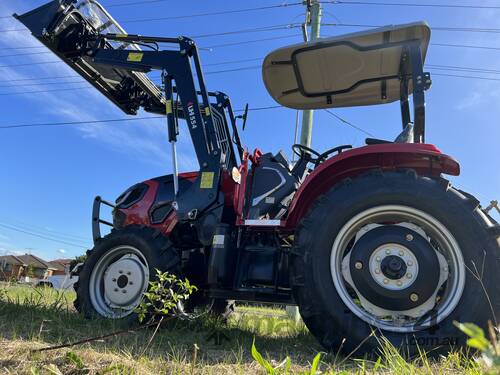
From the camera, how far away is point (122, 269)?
408 centimetres

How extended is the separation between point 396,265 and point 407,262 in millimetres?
72

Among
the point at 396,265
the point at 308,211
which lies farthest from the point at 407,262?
the point at 308,211

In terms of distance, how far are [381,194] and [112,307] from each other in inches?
104

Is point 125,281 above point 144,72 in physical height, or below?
below

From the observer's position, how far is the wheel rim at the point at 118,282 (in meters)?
3.96

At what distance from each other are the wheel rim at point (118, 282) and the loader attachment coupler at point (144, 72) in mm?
617

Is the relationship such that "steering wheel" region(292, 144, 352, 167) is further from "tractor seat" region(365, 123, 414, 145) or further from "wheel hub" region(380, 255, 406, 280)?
"wheel hub" region(380, 255, 406, 280)

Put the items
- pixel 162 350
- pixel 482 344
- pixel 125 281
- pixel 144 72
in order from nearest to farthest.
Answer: pixel 482 344 → pixel 162 350 → pixel 125 281 → pixel 144 72

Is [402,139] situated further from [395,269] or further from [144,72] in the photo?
[144,72]

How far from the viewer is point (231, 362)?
2467 millimetres

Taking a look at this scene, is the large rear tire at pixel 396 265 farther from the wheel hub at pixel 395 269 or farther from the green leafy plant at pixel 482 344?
the green leafy plant at pixel 482 344

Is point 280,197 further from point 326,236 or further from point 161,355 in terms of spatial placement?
point 161,355

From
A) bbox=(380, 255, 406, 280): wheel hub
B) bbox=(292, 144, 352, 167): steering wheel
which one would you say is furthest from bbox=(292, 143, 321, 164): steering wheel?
bbox=(380, 255, 406, 280): wheel hub

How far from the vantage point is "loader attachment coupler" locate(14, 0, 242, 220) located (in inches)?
172
